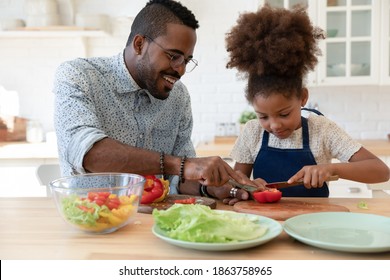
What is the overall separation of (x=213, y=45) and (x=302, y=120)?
213cm

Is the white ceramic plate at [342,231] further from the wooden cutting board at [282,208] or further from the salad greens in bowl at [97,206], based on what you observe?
the salad greens in bowl at [97,206]

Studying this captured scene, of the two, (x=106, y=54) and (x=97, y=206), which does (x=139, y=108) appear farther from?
(x=106, y=54)

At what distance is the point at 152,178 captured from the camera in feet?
5.67

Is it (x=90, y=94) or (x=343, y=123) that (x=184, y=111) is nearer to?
(x=90, y=94)

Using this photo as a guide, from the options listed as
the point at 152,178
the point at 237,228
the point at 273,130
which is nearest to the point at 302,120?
the point at 273,130

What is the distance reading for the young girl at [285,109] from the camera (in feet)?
6.29

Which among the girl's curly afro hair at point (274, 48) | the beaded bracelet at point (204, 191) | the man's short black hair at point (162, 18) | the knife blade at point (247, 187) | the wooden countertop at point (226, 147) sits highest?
the man's short black hair at point (162, 18)

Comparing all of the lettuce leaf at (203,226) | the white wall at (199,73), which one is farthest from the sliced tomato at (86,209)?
the white wall at (199,73)

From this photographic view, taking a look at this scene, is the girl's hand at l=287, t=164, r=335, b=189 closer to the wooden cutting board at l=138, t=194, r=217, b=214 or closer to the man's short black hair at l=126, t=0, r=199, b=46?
the wooden cutting board at l=138, t=194, r=217, b=214

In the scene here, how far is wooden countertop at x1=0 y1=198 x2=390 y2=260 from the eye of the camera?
1141 millimetres

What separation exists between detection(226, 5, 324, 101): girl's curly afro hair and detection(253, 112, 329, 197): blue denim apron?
27cm

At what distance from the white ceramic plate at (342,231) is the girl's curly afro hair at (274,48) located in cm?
69

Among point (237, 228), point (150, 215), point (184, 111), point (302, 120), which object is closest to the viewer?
point (237, 228)

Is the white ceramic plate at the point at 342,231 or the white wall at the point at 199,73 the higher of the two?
the white wall at the point at 199,73
